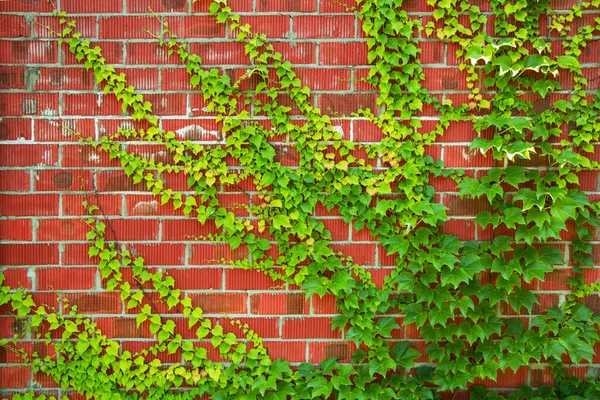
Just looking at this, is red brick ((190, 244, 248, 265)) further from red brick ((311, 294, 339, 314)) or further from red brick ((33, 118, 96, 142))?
red brick ((33, 118, 96, 142))

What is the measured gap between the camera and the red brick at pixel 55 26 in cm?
235

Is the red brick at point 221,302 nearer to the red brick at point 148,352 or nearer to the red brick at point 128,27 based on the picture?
the red brick at point 148,352

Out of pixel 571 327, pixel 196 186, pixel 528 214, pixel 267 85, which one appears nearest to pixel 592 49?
pixel 528 214

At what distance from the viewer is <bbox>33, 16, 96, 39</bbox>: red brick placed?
7.72 feet

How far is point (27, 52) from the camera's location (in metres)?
2.36

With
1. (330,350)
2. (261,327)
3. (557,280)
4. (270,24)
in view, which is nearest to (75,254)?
(261,327)

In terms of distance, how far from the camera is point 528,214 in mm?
2346

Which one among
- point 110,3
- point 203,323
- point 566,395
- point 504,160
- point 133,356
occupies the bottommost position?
point 566,395

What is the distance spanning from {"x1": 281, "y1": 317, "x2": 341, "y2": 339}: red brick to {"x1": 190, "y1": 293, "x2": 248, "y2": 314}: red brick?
0.23 metres

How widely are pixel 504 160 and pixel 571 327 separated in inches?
33.6

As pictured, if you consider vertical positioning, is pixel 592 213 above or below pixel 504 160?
below

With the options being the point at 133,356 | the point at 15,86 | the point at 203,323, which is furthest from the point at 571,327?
the point at 15,86

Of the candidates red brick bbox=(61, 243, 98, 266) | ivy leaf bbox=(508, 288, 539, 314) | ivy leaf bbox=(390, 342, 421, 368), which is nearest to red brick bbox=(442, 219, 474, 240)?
ivy leaf bbox=(508, 288, 539, 314)

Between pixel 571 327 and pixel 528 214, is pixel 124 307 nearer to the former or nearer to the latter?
pixel 528 214
